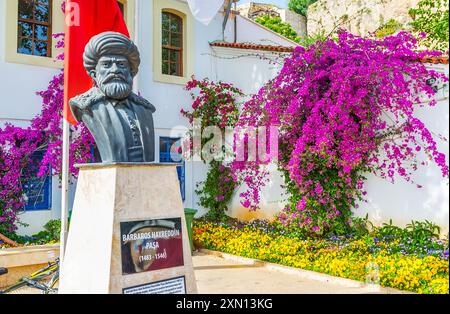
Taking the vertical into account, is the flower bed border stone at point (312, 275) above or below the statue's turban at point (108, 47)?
below

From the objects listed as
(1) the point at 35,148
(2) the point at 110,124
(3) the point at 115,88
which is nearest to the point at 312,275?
(2) the point at 110,124

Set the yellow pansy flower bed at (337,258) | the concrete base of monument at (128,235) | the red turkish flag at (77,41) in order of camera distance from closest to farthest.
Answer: the concrete base of monument at (128,235), the yellow pansy flower bed at (337,258), the red turkish flag at (77,41)

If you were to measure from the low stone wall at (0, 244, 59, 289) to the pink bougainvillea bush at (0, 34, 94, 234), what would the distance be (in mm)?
1602

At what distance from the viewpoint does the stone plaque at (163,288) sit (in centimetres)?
370

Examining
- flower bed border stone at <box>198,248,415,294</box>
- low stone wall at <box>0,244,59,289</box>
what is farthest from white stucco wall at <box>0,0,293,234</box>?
flower bed border stone at <box>198,248,415,294</box>

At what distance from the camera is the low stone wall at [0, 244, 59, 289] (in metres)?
6.63

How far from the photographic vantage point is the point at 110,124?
13.9ft

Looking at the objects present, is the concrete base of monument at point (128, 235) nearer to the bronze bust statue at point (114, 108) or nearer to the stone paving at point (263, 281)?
the bronze bust statue at point (114, 108)

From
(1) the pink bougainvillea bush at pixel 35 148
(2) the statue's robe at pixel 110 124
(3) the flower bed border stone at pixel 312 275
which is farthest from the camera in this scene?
(1) the pink bougainvillea bush at pixel 35 148

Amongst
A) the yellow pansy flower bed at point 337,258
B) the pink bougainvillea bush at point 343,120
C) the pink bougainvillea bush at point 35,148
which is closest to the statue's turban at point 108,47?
the pink bougainvillea bush at point 343,120

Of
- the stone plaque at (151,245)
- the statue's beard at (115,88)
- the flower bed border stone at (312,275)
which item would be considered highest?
the statue's beard at (115,88)

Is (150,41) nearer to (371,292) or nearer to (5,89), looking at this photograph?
(5,89)

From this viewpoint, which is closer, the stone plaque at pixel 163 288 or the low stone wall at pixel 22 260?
the stone plaque at pixel 163 288

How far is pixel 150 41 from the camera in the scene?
10828 millimetres
